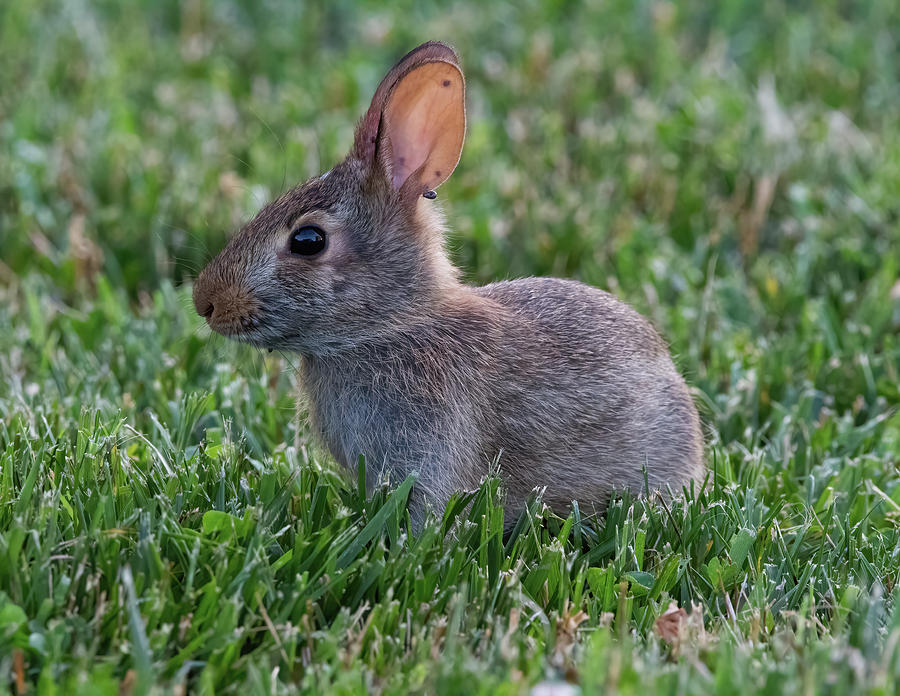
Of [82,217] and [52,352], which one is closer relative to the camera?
[52,352]

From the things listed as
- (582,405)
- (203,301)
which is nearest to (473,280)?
(582,405)

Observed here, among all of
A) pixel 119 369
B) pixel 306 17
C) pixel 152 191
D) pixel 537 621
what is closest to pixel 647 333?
pixel 537 621

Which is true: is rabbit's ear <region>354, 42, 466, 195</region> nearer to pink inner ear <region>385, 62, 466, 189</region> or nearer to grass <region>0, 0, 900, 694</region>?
pink inner ear <region>385, 62, 466, 189</region>

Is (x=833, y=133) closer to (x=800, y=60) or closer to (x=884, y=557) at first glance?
(x=800, y=60)

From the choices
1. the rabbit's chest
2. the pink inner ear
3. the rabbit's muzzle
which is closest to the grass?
the rabbit's chest

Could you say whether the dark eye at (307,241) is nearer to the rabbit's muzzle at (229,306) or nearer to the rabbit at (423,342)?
Answer: the rabbit at (423,342)

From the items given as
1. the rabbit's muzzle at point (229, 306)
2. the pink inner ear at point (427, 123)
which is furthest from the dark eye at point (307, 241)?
the pink inner ear at point (427, 123)

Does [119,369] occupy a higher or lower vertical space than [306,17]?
lower
